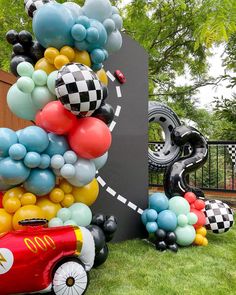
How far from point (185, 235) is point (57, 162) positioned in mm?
2008

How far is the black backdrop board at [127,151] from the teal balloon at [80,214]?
1.04m

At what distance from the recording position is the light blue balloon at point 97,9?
2832mm

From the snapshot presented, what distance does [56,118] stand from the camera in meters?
2.58

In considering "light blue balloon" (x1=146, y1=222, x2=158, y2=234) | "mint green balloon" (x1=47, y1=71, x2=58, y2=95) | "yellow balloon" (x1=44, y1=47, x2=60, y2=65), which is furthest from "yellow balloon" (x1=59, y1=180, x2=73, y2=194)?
"light blue balloon" (x1=146, y1=222, x2=158, y2=234)

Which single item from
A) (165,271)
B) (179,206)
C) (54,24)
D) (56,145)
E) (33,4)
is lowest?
(165,271)

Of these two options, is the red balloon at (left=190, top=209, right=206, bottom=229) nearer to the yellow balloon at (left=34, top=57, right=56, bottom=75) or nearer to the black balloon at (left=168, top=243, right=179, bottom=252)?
the black balloon at (left=168, top=243, right=179, bottom=252)

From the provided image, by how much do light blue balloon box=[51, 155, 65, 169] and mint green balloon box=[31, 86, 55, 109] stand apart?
1.62 ft

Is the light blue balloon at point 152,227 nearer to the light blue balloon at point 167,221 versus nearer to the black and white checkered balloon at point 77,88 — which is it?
the light blue balloon at point 167,221

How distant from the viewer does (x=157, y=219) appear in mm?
3922

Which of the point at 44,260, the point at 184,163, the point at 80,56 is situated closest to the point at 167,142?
the point at 184,163

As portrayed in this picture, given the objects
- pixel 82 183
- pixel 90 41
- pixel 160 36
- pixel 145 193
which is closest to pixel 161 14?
pixel 160 36

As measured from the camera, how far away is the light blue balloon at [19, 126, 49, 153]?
2.53 m

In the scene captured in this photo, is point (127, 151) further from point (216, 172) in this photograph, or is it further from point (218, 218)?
point (216, 172)

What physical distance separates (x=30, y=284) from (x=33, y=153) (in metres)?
0.96
